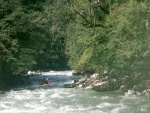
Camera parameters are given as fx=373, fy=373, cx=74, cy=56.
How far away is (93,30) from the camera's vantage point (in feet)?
85.4

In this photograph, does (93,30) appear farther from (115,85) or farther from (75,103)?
(75,103)

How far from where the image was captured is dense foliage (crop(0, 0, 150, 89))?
20.7 meters

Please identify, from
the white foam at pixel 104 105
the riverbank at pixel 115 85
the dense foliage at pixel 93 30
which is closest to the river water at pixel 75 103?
the white foam at pixel 104 105

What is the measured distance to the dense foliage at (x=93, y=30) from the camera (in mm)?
20703

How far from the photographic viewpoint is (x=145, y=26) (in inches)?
826

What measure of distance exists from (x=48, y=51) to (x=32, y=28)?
3251 centimetres

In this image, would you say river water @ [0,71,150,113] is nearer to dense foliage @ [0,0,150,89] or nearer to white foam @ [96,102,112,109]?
white foam @ [96,102,112,109]

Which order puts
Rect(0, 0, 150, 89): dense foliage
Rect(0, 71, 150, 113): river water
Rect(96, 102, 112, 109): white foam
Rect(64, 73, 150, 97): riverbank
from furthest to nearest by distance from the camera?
Rect(64, 73, 150, 97): riverbank < Rect(0, 0, 150, 89): dense foliage < Rect(96, 102, 112, 109): white foam < Rect(0, 71, 150, 113): river water

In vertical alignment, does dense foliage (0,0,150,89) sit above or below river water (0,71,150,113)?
above

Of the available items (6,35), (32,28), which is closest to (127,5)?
(6,35)

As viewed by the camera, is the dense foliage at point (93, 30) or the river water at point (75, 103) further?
the dense foliage at point (93, 30)

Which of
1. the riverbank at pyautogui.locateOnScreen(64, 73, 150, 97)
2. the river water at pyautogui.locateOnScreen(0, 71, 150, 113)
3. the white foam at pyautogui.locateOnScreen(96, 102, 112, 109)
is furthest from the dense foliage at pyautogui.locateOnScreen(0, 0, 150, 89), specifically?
the white foam at pyautogui.locateOnScreen(96, 102, 112, 109)

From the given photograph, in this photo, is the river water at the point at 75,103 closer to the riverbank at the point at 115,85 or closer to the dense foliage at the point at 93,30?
the riverbank at the point at 115,85

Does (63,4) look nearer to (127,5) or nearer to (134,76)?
(127,5)
